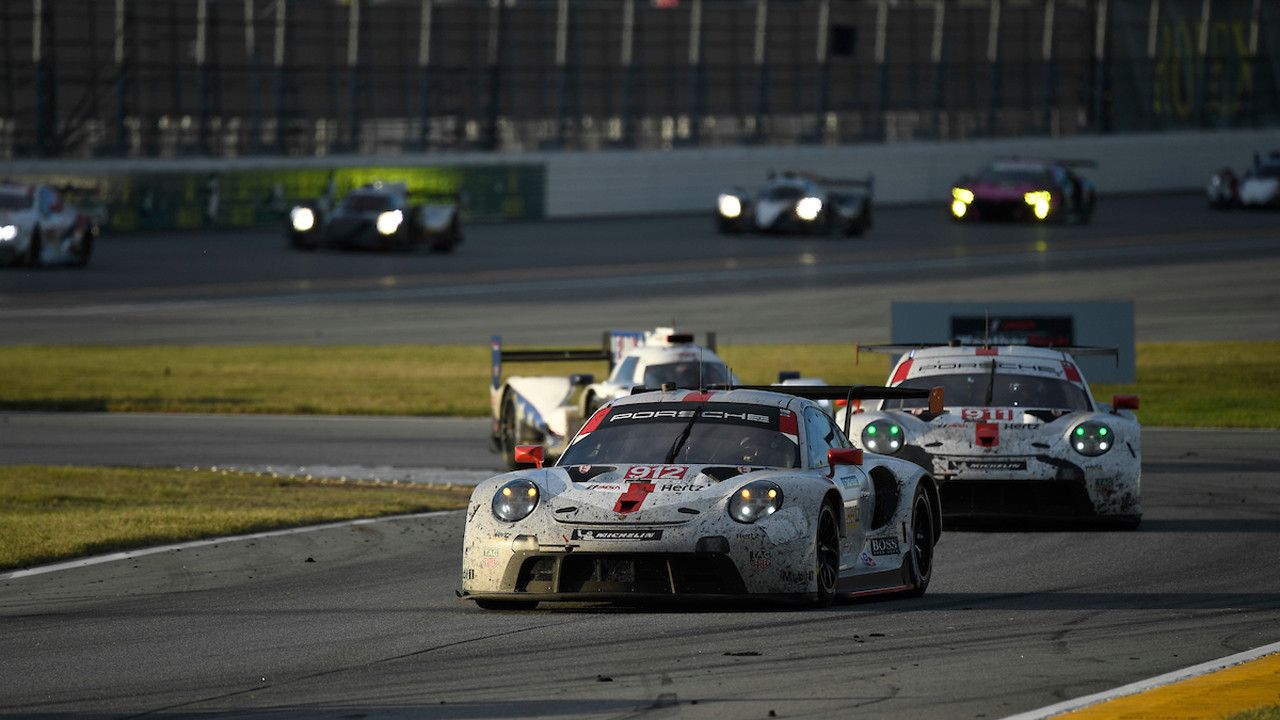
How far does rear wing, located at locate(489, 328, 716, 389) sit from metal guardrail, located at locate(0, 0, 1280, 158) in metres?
29.2

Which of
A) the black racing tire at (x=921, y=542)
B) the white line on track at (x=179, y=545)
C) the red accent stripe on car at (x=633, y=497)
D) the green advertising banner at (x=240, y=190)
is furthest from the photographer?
the green advertising banner at (x=240, y=190)

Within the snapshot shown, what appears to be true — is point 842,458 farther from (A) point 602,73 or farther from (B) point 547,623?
(A) point 602,73

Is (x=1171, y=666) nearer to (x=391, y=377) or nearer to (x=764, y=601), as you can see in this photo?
(x=764, y=601)

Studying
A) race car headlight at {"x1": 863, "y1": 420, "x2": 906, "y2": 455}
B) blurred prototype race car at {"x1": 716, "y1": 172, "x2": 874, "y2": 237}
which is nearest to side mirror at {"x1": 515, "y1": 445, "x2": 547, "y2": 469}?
race car headlight at {"x1": 863, "y1": 420, "x2": 906, "y2": 455}

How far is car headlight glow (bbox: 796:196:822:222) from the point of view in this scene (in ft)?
Result: 167

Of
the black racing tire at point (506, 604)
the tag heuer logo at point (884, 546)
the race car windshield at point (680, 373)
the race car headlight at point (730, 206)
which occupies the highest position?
the tag heuer logo at point (884, 546)

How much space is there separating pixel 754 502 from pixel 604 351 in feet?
33.4

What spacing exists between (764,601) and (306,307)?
1151 inches

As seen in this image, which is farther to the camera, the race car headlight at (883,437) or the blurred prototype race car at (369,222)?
the blurred prototype race car at (369,222)

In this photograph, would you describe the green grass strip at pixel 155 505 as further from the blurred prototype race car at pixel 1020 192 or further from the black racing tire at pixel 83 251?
the blurred prototype race car at pixel 1020 192

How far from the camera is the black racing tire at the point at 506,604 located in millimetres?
10430

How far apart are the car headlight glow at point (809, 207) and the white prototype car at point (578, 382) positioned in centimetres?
3070

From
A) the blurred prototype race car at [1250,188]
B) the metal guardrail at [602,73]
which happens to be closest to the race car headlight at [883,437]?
the metal guardrail at [602,73]

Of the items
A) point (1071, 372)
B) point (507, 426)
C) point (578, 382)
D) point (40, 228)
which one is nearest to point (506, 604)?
point (1071, 372)
